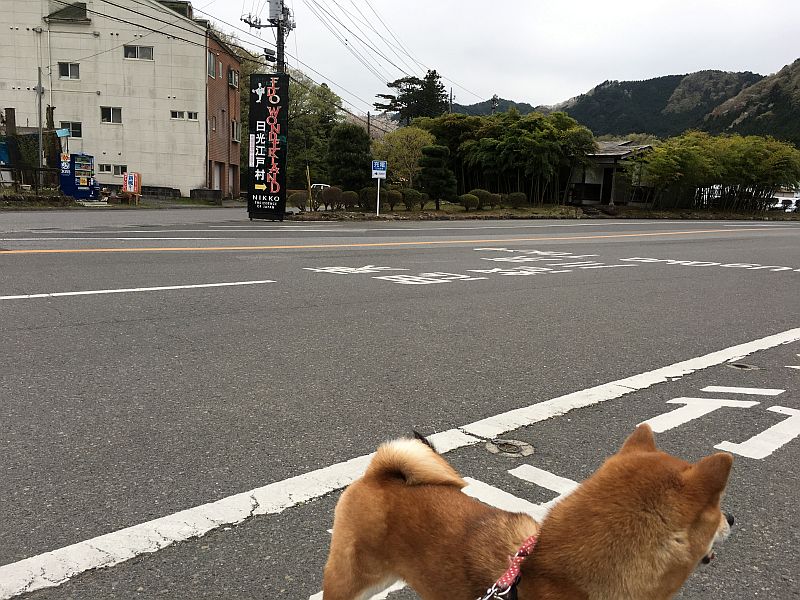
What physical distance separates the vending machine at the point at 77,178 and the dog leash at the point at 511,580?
32.4m

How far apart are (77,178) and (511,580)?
33.0 m

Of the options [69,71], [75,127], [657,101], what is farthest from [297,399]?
[657,101]

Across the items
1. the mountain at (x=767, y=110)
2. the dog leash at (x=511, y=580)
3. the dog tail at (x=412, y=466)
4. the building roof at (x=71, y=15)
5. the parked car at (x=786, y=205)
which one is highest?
the mountain at (x=767, y=110)

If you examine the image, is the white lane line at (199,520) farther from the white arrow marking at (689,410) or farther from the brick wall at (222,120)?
the brick wall at (222,120)

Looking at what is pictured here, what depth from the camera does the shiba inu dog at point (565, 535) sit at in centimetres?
136

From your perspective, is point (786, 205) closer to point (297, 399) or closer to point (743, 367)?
point (743, 367)

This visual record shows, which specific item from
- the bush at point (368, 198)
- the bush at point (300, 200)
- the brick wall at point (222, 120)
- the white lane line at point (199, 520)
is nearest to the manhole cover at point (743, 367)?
the white lane line at point (199, 520)

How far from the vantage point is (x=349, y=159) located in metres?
34.3

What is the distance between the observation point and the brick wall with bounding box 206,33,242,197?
42.3 meters

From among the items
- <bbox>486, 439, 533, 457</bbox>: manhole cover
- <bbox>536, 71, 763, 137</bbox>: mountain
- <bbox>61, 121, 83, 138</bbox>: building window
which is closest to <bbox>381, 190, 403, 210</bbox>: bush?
<bbox>61, 121, 83, 138</bbox>: building window

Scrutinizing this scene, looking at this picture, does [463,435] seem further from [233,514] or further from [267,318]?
[267,318]

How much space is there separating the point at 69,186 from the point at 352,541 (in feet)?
106

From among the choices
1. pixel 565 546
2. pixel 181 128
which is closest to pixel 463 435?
pixel 565 546

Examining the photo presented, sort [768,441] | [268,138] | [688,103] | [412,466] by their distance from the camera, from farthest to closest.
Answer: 1. [688,103]
2. [268,138]
3. [768,441]
4. [412,466]
